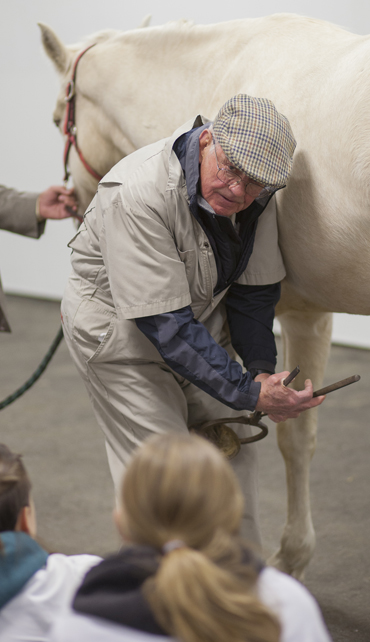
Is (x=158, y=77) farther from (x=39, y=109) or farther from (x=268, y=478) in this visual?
(x=39, y=109)

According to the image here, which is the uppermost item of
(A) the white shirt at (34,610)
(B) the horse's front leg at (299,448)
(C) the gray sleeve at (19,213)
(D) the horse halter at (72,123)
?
(D) the horse halter at (72,123)

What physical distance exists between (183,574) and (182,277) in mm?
790

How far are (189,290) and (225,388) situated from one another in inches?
9.3

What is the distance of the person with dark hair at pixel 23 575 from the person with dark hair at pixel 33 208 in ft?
5.41

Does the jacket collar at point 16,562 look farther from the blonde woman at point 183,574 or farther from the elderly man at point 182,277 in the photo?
the elderly man at point 182,277

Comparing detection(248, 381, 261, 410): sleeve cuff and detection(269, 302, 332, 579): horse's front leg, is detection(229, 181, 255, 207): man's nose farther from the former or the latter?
detection(269, 302, 332, 579): horse's front leg

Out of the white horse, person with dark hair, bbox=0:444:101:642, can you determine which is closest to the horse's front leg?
the white horse

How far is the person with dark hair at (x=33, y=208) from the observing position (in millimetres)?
2564

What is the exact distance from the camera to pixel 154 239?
4.83 ft

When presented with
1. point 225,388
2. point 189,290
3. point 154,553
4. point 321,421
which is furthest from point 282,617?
point 321,421

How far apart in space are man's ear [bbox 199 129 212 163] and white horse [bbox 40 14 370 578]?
20 centimetres

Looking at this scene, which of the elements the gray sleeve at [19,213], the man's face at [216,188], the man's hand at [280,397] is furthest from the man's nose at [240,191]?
the gray sleeve at [19,213]

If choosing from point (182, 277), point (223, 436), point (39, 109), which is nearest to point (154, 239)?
point (182, 277)

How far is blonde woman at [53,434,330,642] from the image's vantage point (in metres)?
0.80
